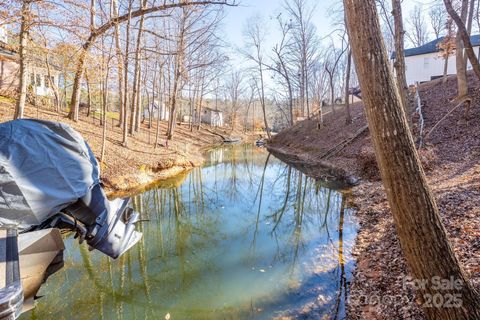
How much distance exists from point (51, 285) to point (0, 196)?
345cm

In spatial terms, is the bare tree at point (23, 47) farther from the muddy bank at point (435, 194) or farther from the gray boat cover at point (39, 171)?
the muddy bank at point (435, 194)

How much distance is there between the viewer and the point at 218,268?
5.45 m

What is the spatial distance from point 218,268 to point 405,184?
4.07 metres

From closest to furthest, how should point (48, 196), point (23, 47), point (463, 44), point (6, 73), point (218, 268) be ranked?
point (48, 196)
point (218, 268)
point (23, 47)
point (463, 44)
point (6, 73)

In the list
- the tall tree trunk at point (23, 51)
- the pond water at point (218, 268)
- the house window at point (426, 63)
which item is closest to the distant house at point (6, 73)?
the tall tree trunk at point (23, 51)

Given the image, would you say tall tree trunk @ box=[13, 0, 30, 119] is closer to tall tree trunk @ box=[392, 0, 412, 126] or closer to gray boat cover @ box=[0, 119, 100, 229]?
gray boat cover @ box=[0, 119, 100, 229]

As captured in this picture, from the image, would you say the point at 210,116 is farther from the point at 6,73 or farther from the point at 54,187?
the point at 54,187

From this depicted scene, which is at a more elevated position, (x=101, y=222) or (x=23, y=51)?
(x=23, y=51)

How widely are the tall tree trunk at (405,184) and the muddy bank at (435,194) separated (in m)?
0.90

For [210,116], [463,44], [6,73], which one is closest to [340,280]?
[463,44]

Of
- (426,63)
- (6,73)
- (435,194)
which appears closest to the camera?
(435,194)

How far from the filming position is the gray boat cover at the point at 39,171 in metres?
2.26

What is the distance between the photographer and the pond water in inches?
164

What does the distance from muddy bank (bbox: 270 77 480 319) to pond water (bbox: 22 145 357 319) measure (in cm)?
36
